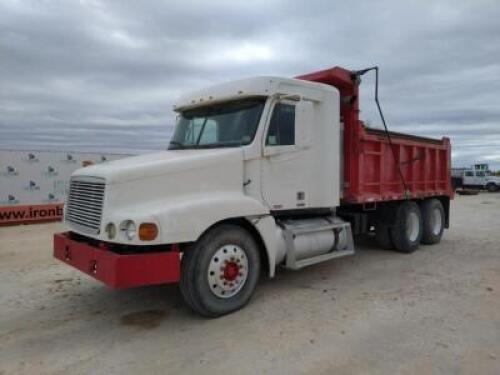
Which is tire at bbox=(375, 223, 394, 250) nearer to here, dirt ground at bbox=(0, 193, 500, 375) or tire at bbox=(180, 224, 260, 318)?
dirt ground at bbox=(0, 193, 500, 375)

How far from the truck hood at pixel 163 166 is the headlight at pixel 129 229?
0.50 m

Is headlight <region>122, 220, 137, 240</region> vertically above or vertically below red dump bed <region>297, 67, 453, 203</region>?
below

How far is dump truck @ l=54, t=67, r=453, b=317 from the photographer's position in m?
4.58

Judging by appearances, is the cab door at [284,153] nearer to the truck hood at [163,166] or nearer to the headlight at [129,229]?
the truck hood at [163,166]

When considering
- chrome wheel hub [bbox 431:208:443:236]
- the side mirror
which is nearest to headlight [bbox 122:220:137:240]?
the side mirror

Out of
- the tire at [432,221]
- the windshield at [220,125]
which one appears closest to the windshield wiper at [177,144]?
the windshield at [220,125]

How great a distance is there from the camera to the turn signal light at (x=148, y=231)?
4344 mm

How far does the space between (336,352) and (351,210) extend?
443cm

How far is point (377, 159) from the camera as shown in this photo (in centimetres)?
780

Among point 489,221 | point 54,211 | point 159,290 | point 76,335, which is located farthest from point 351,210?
point 54,211

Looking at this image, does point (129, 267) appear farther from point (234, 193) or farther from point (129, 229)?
point (234, 193)

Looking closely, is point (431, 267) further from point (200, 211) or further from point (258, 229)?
point (200, 211)

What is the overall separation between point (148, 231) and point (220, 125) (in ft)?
6.81

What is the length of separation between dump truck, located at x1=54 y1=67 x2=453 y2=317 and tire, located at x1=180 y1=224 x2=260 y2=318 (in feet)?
0.04
